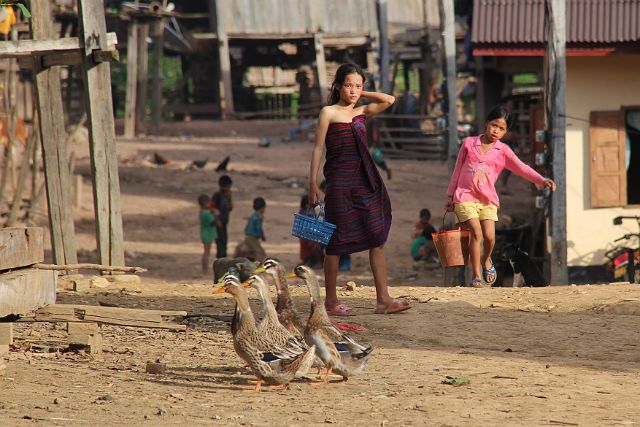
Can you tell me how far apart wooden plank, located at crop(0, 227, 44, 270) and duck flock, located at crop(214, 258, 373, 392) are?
64.5 inches

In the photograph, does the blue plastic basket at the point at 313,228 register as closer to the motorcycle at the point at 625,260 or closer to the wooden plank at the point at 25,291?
the wooden plank at the point at 25,291

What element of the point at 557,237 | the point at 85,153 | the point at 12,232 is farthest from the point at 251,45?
the point at 12,232

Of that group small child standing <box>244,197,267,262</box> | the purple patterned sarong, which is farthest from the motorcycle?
the purple patterned sarong

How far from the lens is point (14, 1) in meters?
7.21

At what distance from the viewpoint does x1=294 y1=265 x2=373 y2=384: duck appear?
6.80 meters

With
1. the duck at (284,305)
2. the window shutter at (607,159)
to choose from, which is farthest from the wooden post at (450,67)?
the duck at (284,305)

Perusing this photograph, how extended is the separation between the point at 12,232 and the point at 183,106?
33.6 m

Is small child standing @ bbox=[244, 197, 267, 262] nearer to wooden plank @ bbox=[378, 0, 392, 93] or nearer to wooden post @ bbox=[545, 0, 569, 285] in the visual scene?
wooden post @ bbox=[545, 0, 569, 285]

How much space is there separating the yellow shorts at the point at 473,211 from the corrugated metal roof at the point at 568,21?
5.28 meters

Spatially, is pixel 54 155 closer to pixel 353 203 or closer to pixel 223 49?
pixel 353 203

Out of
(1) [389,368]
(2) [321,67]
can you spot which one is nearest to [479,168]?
(1) [389,368]

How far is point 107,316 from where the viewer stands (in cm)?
781

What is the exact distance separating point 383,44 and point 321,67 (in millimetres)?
10020

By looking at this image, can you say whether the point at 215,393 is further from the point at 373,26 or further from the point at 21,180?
the point at 373,26
